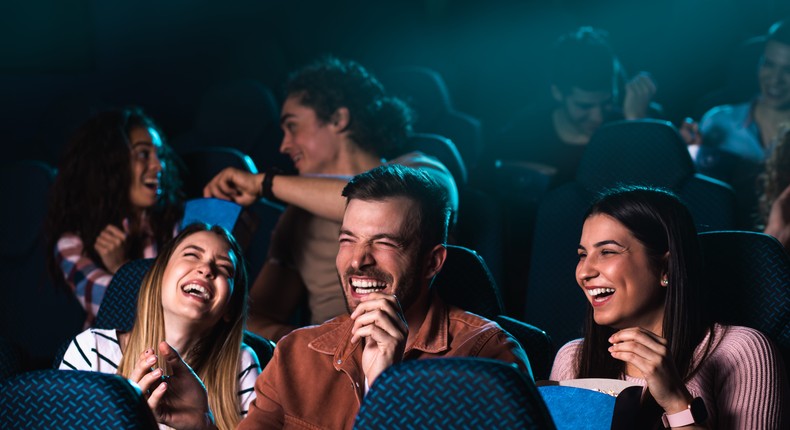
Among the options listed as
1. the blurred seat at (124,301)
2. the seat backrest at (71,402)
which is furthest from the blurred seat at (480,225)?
the seat backrest at (71,402)

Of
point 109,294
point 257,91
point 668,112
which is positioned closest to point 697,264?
point 109,294

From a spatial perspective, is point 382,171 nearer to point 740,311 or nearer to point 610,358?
point 610,358

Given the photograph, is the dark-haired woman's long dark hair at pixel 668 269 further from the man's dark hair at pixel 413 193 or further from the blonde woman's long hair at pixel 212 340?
the blonde woman's long hair at pixel 212 340

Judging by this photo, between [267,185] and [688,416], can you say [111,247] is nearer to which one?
[267,185]

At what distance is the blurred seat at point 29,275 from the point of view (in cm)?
280

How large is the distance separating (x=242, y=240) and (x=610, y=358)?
119 cm

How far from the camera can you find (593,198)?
230cm

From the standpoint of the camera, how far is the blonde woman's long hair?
1717mm

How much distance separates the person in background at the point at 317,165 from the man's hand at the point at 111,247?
0.41 metres

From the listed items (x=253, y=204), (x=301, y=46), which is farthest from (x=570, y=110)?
(x=301, y=46)

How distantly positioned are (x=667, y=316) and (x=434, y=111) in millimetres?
2347

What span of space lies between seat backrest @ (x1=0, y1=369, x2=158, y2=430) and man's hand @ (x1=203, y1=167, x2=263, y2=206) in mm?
1312

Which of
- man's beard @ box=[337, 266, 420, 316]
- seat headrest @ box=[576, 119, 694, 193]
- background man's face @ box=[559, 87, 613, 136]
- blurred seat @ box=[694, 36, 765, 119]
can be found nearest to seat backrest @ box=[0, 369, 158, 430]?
man's beard @ box=[337, 266, 420, 316]

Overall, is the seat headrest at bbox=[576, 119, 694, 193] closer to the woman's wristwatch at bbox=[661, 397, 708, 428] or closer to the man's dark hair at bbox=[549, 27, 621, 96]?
the man's dark hair at bbox=[549, 27, 621, 96]
